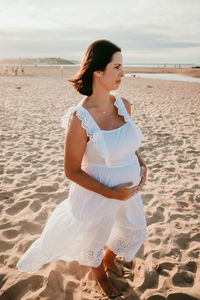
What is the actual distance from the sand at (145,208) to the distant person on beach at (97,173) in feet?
1.09

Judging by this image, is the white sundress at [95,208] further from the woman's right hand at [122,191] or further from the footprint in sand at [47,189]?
the footprint in sand at [47,189]

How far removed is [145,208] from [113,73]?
7.45ft

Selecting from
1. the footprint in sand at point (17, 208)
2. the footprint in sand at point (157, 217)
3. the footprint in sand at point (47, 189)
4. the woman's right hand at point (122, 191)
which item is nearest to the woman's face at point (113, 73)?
the woman's right hand at point (122, 191)

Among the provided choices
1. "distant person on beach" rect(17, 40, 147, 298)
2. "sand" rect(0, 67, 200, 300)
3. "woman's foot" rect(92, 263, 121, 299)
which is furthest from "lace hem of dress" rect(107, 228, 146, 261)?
"sand" rect(0, 67, 200, 300)

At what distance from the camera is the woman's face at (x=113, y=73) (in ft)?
5.08

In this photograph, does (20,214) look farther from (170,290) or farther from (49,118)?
(49,118)

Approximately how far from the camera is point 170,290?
A: 6.86 feet

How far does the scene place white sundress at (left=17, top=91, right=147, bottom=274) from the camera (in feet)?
5.15

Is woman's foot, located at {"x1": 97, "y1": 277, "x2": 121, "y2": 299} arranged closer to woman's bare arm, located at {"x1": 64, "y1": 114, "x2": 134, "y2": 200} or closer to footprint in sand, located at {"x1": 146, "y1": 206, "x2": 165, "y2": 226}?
woman's bare arm, located at {"x1": 64, "y1": 114, "x2": 134, "y2": 200}

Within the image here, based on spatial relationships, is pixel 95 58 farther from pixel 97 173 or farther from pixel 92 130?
pixel 97 173

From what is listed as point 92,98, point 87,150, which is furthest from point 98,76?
point 87,150

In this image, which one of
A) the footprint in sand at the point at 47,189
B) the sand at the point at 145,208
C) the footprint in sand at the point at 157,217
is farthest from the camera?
the footprint in sand at the point at 47,189

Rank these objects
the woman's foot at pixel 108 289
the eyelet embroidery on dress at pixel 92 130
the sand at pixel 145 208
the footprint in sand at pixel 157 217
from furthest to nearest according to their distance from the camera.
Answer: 1. the footprint in sand at pixel 157 217
2. the sand at pixel 145 208
3. the woman's foot at pixel 108 289
4. the eyelet embroidery on dress at pixel 92 130

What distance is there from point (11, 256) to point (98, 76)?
6.80ft
